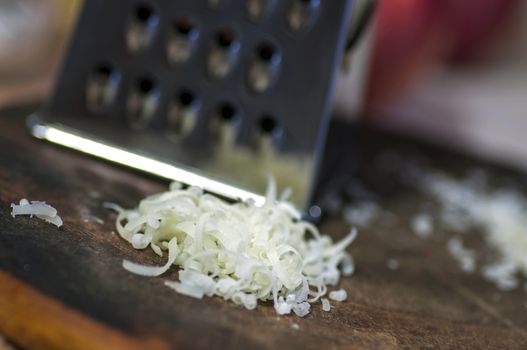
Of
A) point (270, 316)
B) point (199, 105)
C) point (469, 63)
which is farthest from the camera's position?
point (469, 63)

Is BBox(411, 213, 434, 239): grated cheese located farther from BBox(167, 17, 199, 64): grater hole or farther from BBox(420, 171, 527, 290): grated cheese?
BBox(167, 17, 199, 64): grater hole

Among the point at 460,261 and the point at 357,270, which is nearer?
the point at 357,270

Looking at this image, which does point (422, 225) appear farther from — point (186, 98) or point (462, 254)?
point (186, 98)

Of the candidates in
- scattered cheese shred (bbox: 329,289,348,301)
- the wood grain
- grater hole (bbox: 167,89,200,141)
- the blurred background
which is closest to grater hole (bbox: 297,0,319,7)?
the blurred background

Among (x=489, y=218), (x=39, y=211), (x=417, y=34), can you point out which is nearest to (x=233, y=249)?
(x=39, y=211)

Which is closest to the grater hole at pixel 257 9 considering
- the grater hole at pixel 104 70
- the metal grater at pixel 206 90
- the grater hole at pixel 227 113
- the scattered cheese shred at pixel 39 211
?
the metal grater at pixel 206 90

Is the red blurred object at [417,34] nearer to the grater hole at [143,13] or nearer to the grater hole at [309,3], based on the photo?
the grater hole at [309,3]

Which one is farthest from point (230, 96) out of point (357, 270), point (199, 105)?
point (357, 270)

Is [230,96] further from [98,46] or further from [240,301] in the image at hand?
[240,301]
